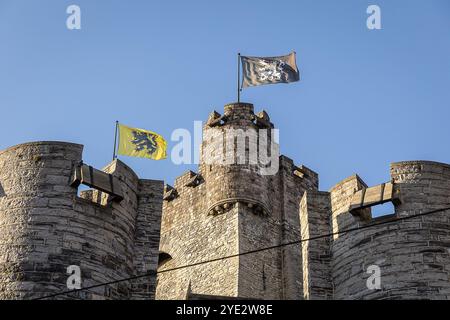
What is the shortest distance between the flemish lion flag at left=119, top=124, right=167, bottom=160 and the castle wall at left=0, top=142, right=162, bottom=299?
9.37 metres

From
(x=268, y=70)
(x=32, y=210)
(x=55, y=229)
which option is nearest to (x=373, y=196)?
(x=55, y=229)

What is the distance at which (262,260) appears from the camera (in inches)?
1670

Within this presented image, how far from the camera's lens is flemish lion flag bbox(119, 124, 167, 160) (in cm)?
3916

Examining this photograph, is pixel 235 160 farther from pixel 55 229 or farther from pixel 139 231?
pixel 55 229

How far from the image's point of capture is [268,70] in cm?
4350

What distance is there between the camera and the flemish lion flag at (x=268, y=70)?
42.8 m

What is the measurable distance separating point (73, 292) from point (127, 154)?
12686 mm

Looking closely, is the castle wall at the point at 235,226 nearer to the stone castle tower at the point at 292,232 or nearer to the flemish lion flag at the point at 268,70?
the stone castle tower at the point at 292,232

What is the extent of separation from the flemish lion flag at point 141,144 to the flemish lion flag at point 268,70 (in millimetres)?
4639

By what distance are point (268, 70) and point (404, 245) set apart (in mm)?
17350

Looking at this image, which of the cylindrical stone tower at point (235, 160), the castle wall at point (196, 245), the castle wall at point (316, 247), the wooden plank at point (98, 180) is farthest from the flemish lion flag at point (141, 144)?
the castle wall at point (316, 247)
